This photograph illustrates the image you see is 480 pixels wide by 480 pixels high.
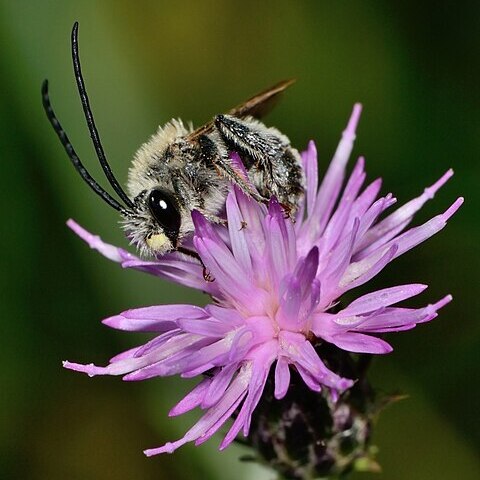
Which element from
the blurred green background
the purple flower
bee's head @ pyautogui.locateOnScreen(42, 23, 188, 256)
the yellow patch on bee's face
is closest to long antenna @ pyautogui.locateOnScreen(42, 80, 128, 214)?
bee's head @ pyautogui.locateOnScreen(42, 23, 188, 256)

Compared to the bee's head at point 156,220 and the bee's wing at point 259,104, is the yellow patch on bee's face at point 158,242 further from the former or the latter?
the bee's wing at point 259,104

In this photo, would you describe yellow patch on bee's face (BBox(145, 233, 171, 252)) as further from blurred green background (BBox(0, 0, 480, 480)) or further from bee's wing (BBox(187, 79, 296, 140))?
blurred green background (BBox(0, 0, 480, 480))

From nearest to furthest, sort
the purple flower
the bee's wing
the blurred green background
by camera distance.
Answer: the purple flower → the bee's wing → the blurred green background

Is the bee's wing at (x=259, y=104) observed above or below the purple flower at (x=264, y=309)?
above

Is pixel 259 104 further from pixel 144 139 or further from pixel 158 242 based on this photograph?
pixel 144 139

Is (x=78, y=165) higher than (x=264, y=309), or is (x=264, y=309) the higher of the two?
(x=78, y=165)

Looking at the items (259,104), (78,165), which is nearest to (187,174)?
(78,165)

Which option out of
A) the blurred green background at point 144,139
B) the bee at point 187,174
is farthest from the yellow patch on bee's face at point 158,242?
the blurred green background at point 144,139
